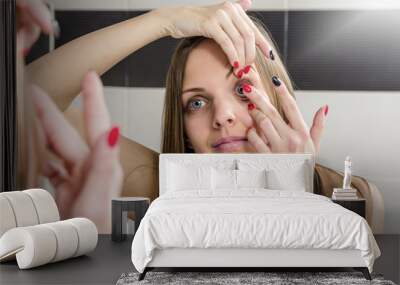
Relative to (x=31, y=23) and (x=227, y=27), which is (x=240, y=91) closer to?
(x=227, y=27)

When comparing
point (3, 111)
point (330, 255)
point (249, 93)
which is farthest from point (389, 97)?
point (3, 111)

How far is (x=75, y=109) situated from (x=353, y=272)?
357 centimetres

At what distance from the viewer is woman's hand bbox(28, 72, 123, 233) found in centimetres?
718

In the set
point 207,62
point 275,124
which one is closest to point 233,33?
point 207,62

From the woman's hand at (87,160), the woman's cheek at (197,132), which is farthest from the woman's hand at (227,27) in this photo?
the woman's hand at (87,160)

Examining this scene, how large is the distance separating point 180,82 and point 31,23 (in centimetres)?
180

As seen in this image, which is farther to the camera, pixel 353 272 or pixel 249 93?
pixel 249 93

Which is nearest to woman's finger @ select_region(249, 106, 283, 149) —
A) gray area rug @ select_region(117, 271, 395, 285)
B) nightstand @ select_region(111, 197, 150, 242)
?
nightstand @ select_region(111, 197, 150, 242)

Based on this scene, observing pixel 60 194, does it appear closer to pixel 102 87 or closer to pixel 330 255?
pixel 102 87

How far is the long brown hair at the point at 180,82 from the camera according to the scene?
701cm

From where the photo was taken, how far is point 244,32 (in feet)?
Result: 22.9

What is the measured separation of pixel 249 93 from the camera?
6934 millimetres

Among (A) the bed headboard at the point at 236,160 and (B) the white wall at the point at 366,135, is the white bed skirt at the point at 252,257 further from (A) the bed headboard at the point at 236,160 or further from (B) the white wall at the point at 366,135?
(B) the white wall at the point at 366,135

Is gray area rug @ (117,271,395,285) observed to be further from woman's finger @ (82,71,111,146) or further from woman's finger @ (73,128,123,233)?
woman's finger @ (82,71,111,146)
